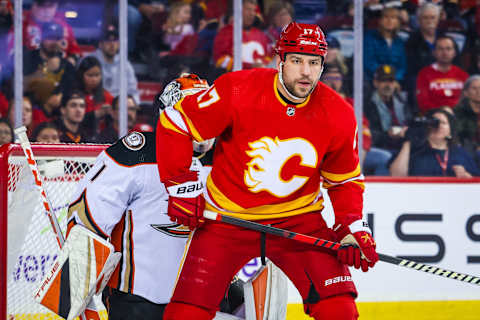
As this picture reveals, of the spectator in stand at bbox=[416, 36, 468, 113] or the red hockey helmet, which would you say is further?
the spectator in stand at bbox=[416, 36, 468, 113]

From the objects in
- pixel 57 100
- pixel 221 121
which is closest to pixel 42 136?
pixel 57 100

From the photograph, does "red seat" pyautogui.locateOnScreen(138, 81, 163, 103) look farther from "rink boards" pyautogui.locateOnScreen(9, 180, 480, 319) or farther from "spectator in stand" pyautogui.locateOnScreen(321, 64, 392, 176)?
"rink boards" pyautogui.locateOnScreen(9, 180, 480, 319)

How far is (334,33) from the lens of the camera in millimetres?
4070

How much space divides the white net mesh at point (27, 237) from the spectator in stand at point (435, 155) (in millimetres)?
1910

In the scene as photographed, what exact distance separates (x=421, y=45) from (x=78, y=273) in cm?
275

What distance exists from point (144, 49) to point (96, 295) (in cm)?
220

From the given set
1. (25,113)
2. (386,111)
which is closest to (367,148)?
(386,111)

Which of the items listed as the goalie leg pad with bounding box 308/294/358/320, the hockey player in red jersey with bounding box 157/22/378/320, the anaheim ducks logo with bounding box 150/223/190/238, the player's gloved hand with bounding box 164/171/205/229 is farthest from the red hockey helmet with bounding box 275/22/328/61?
the goalie leg pad with bounding box 308/294/358/320

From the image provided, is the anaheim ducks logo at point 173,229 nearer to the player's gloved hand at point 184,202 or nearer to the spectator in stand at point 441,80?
the player's gloved hand at point 184,202

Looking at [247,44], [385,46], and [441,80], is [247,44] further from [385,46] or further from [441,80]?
[441,80]

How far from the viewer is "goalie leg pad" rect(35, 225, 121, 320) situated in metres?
2.01

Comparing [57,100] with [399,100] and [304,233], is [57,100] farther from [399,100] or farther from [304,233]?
[304,233]

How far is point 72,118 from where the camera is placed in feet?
12.4

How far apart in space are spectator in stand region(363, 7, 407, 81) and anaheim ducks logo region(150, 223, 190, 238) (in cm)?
219
